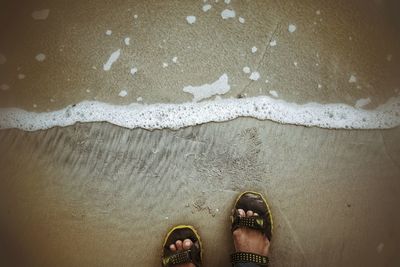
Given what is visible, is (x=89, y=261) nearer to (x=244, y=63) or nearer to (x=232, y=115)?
(x=232, y=115)

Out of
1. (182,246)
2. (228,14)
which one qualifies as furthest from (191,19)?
(182,246)

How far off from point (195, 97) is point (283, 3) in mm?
623

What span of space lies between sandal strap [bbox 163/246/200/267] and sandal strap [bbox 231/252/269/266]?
19 centimetres

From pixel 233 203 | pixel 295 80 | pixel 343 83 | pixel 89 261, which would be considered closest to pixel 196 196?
pixel 233 203

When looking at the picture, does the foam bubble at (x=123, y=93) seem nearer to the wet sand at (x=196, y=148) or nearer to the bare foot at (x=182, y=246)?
the wet sand at (x=196, y=148)

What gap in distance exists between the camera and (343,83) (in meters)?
1.66

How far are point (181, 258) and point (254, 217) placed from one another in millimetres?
385

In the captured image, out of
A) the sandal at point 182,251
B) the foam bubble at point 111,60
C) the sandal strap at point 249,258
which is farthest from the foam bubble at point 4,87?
the sandal strap at point 249,258

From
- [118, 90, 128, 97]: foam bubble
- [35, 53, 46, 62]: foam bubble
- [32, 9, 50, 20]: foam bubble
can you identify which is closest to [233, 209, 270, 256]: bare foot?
[118, 90, 128, 97]: foam bubble

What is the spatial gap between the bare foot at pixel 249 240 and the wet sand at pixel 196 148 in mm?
60

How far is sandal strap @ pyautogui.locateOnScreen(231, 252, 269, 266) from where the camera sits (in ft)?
5.08

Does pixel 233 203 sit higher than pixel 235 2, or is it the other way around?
pixel 235 2

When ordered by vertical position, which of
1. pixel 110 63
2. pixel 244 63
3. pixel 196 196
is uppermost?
pixel 244 63

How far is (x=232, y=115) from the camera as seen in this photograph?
5.39 ft
